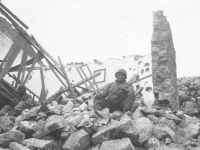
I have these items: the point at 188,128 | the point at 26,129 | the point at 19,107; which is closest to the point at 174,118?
the point at 188,128

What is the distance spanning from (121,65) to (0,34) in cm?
946

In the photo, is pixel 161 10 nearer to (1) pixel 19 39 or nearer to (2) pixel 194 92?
(1) pixel 19 39

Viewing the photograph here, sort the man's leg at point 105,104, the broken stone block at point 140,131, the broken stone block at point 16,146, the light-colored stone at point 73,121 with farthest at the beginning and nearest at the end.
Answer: the man's leg at point 105,104 → the light-colored stone at point 73,121 → the broken stone block at point 140,131 → the broken stone block at point 16,146

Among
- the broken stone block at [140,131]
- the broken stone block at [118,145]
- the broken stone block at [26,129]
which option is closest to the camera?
the broken stone block at [118,145]

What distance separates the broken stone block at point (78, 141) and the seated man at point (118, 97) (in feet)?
5.59

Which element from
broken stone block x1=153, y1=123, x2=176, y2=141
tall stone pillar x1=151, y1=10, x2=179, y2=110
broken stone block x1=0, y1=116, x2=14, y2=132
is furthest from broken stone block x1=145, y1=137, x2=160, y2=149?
broken stone block x1=0, y1=116, x2=14, y2=132

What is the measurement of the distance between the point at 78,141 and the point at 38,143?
2.01 feet

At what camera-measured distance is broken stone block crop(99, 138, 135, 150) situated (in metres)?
2.83

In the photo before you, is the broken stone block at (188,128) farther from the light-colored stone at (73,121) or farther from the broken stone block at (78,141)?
the light-colored stone at (73,121)

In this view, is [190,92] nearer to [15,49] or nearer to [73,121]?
[15,49]

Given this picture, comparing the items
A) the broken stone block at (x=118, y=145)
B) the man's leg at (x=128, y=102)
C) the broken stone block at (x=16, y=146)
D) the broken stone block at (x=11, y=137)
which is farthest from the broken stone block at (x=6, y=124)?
the man's leg at (x=128, y=102)

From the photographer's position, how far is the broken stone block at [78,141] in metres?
3.13

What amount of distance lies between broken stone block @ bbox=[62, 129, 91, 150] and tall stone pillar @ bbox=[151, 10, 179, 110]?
2986 millimetres

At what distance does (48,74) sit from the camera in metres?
17.7
